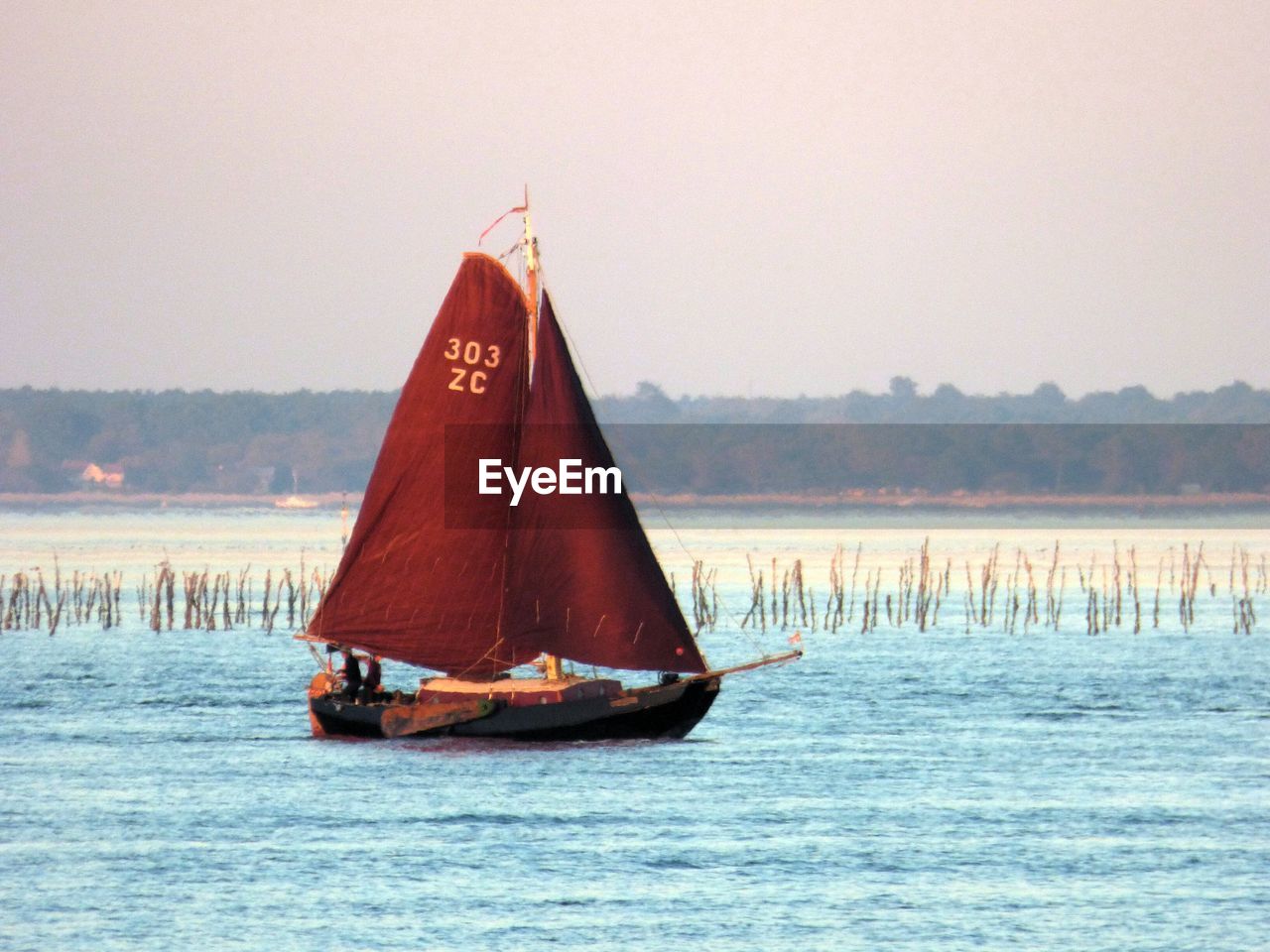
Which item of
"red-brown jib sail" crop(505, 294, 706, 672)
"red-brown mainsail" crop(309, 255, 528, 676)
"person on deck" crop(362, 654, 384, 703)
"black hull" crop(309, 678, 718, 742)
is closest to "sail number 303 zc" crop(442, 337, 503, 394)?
"red-brown mainsail" crop(309, 255, 528, 676)

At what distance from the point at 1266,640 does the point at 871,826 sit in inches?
1918

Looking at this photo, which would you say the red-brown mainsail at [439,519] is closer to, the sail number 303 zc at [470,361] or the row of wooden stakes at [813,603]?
the sail number 303 zc at [470,361]

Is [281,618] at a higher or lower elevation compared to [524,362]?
lower

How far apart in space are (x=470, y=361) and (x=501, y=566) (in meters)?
4.44

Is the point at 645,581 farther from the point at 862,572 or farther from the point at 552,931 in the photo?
the point at 862,572

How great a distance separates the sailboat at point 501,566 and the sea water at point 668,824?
1.23m

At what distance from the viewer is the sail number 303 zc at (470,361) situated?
44.7 metres

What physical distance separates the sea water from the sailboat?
1227mm

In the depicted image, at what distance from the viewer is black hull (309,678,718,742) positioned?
43.6m

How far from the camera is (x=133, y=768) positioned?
148 feet

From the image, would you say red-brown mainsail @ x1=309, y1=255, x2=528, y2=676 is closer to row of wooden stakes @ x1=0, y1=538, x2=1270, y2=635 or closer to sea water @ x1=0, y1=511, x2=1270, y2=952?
sea water @ x1=0, y1=511, x2=1270, y2=952

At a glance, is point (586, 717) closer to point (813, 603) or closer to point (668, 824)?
point (668, 824)

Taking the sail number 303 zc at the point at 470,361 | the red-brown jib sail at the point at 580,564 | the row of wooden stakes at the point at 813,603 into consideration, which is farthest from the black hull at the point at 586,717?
the row of wooden stakes at the point at 813,603

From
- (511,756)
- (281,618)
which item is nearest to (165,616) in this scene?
(281,618)
